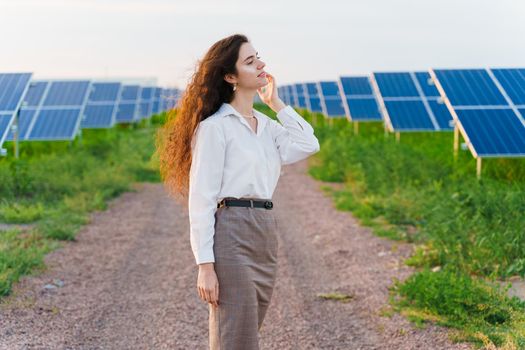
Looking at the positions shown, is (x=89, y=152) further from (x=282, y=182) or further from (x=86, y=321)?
(x=86, y=321)

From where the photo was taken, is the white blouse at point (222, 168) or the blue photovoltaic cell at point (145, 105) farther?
the blue photovoltaic cell at point (145, 105)

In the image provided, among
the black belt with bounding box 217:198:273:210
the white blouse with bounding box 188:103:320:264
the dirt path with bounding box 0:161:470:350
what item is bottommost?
the dirt path with bounding box 0:161:470:350

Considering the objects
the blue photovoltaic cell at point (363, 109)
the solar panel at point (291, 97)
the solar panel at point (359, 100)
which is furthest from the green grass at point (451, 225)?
the solar panel at point (291, 97)

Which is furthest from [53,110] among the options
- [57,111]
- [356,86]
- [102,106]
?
[356,86]

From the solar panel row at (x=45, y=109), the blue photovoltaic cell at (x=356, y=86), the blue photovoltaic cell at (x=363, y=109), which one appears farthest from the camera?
the blue photovoltaic cell at (x=356, y=86)

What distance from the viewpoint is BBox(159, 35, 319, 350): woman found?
3.30m

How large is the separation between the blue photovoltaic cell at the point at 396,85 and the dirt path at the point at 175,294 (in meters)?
6.45

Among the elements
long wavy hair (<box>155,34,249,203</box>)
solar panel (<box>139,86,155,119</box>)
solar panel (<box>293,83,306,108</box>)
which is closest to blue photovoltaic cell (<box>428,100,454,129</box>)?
long wavy hair (<box>155,34,249,203</box>)

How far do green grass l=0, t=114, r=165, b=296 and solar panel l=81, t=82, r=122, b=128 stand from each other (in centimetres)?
377

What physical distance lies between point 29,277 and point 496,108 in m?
5.64

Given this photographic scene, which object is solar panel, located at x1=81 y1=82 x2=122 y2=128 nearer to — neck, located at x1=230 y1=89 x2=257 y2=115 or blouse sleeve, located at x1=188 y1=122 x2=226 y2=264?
neck, located at x1=230 y1=89 x2=257 y2=115

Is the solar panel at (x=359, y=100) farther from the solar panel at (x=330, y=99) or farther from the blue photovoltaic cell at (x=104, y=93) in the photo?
the blue photovoltaic cell at (x=104, y=93)

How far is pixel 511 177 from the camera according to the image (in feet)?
33.3

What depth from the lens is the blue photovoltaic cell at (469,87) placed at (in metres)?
9.98
